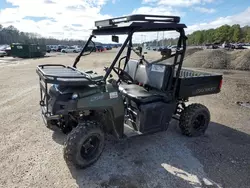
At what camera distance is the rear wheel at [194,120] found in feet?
15.0

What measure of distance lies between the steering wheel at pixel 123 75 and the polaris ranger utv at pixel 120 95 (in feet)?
0.07

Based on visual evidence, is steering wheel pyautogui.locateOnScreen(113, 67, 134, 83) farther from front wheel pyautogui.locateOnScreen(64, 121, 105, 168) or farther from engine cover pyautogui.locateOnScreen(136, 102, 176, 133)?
front wheel pyautogui.locateOnScreen(64, 121, 105, 168)

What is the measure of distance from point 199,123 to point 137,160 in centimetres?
178

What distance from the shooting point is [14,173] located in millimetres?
3391

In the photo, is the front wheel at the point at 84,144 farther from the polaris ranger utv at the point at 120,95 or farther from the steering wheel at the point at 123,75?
the steering wheel at the point at 123,75

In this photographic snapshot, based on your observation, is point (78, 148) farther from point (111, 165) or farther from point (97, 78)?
point (97, 78)

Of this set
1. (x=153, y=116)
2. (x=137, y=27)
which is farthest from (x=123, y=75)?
(x=137, y=27)

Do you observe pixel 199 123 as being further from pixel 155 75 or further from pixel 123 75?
pixel 123 75

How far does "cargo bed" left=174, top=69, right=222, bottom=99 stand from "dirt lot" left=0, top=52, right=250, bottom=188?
91 centimetres

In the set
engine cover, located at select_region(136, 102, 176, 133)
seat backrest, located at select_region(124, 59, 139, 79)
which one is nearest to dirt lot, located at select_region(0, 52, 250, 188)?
engine cover, located at select_region(136, 102, 176, 133)

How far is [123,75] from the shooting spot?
4887mm

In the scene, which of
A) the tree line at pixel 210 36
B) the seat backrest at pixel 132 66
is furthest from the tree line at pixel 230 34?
the seat backrest at pixel 132 66

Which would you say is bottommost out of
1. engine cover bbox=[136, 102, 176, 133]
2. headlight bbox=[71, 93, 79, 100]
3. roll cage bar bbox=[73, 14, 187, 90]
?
engine cover bbox=[136, 102, 176, 133]

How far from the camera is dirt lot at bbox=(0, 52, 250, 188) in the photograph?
326cm
